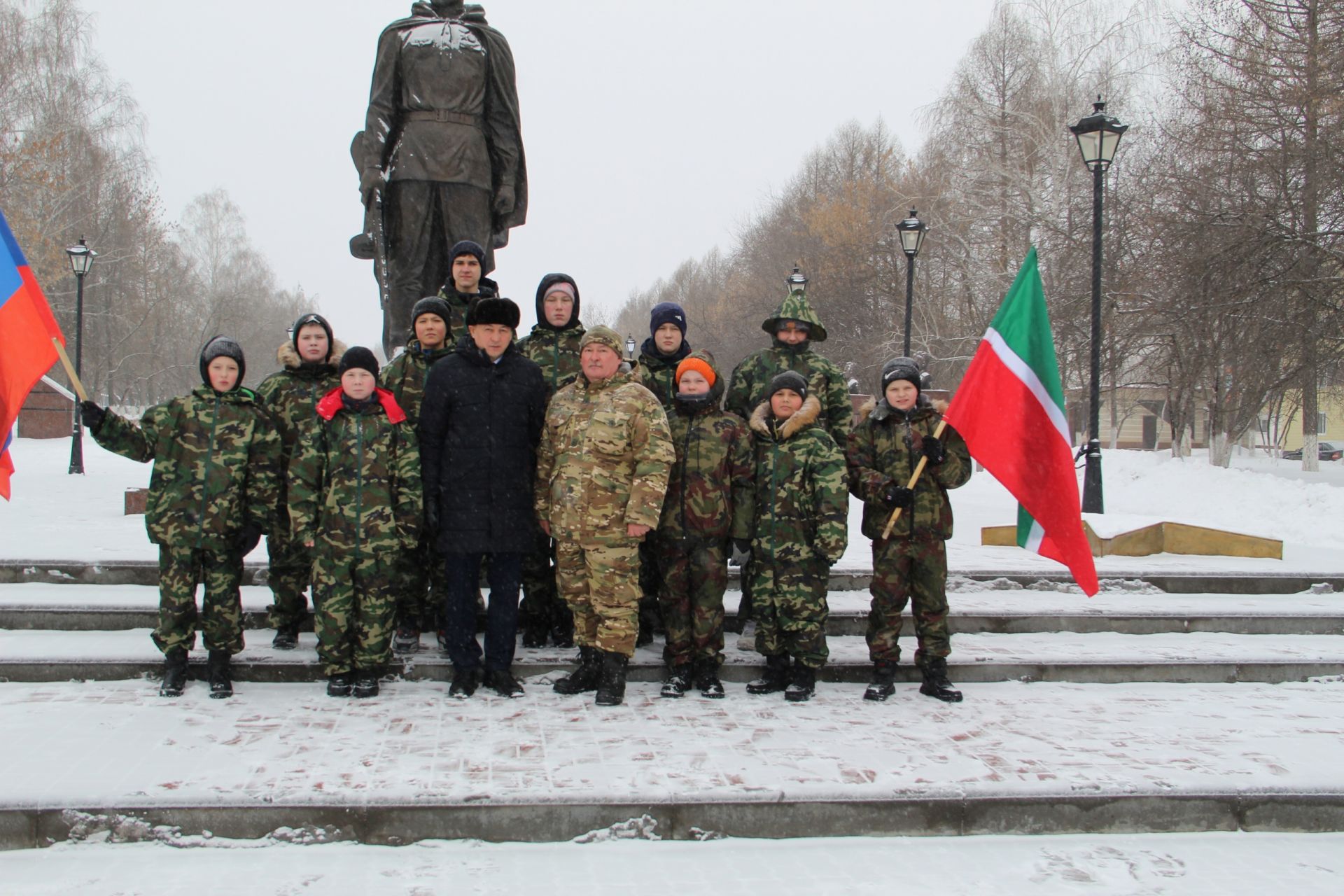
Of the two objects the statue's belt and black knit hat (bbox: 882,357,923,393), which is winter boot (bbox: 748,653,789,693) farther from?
the statue's belt

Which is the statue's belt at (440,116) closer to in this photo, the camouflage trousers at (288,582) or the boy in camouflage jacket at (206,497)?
the boy in camouflage jacket at (206,497)

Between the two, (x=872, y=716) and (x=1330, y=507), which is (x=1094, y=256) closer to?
(x=1330, y=507)

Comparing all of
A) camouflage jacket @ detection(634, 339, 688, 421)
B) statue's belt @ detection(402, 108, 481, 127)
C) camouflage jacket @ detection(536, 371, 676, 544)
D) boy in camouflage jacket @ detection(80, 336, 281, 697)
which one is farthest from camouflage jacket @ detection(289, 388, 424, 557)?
statue's belt @ detection(402, 108, 481, 127)

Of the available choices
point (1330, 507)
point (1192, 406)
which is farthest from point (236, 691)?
point (1192, 406)

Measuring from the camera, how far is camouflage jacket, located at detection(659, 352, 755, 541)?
16.3 ft

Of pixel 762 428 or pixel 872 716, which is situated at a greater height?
pixel 762 428

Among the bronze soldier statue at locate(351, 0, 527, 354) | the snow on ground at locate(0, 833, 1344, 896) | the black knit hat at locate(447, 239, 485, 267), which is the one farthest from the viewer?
the bronze soldier statue at locate(351, 0, 527, 354)

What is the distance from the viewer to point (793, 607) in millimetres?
4941

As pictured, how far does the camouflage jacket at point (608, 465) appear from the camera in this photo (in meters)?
4.73

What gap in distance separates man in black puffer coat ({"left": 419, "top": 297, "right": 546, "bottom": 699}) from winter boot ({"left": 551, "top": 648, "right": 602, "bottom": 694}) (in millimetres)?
237

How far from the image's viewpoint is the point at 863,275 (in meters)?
35.9

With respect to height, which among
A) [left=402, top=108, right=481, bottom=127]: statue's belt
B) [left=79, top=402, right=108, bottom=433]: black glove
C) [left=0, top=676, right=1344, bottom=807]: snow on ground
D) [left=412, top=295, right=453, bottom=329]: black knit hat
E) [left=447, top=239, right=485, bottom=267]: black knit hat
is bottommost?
[left=0, top=676, right=1344, bottom=807]: snow on ground

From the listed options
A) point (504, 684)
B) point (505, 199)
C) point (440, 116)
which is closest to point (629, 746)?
point (504, 684)

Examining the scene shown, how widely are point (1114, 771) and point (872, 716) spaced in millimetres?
1139
